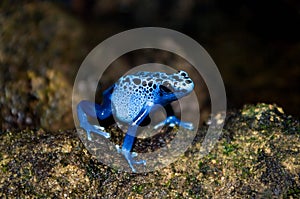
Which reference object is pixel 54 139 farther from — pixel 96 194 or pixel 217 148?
pixel 217 148

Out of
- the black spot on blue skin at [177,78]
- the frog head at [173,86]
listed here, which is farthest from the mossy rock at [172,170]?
the black spot on blue skin at [177,78]

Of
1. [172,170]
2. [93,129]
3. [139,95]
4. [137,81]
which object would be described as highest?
[137,81]

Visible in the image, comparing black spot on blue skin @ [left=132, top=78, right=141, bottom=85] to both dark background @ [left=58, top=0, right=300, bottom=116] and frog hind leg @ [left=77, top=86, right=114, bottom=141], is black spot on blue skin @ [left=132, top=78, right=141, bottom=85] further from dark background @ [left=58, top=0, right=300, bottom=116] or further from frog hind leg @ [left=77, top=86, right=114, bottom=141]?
dark background @ [left=58, top=0, right=300, bottom=116]

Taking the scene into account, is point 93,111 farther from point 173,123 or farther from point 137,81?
point 173,123

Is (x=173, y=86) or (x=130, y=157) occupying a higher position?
(x=173, y=86)

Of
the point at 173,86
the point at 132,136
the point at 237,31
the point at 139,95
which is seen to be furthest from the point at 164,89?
the point at 237,31

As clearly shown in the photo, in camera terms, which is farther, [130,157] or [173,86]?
[173,86]

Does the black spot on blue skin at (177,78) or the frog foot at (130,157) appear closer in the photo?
the frog foot at (130,157)

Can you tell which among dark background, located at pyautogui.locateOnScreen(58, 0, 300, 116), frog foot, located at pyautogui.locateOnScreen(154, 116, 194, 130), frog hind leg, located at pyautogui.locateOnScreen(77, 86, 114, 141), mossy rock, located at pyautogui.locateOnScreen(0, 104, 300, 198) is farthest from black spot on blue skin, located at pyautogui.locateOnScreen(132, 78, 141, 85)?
dark background, located at pyautogui.locateOnScreen(58, 0, 300, 116)

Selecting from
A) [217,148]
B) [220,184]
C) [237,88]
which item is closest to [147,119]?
[217,148]

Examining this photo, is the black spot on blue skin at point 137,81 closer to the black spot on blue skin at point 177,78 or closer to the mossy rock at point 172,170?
the black spot on blue skin at point 177,78
